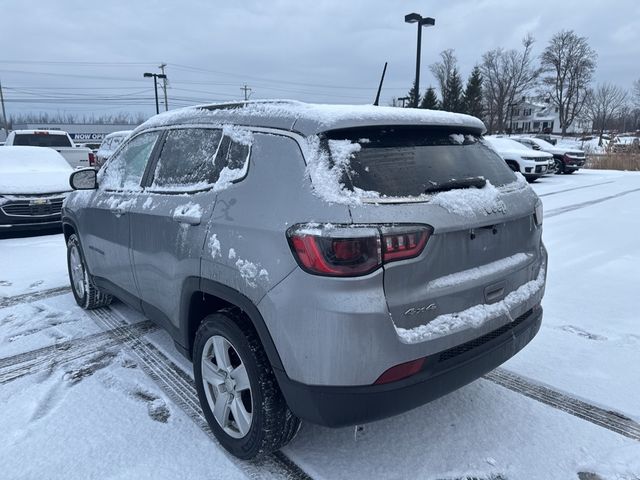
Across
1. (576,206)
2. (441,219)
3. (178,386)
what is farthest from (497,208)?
(576,206)

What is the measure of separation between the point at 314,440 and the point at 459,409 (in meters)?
0.92

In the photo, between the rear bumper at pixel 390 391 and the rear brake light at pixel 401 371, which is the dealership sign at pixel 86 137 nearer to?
the rear bumper at pixel 390 391

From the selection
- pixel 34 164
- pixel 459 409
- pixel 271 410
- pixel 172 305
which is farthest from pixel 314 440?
pixel 34 164

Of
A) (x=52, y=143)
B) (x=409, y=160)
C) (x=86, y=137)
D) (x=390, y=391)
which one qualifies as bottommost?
(x=390, y=391)

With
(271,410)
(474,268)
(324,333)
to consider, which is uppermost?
(474,268)

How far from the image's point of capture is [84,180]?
407 centimetres

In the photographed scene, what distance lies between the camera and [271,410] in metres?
2.23

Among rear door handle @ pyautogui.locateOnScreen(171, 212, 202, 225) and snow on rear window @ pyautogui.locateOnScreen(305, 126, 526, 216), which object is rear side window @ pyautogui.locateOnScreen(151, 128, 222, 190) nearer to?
rear door handle @ pyautogui.locateOnScreen(171, 212, 202, 225)

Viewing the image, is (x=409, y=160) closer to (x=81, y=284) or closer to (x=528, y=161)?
(x=81, y=284)

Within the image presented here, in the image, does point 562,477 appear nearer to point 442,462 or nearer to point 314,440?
point 442,462

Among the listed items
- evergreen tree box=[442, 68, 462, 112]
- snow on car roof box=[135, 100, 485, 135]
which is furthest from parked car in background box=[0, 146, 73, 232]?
evergreen tree box=[442, 68, 462, 112]

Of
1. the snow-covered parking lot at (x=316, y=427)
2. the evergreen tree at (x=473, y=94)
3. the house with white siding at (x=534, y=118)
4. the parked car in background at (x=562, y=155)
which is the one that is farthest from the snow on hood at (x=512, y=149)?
the house with white siding at (x=534, y=118)

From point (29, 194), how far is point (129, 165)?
5.50 meters

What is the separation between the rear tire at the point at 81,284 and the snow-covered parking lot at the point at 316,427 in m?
0.12
